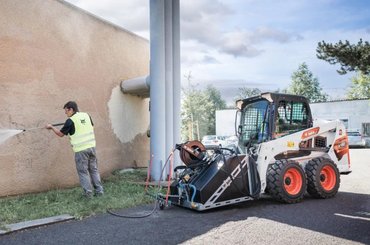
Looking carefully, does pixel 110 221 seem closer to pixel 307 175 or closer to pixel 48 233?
pixel 48 233

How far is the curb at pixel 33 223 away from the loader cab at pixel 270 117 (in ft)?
13.5

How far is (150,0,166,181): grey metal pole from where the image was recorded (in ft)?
31.7

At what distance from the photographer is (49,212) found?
630 cm

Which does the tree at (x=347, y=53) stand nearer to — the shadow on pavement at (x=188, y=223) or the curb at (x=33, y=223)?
the shadow on pavement at (x=188, y=223)

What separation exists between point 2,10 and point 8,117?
210 cm

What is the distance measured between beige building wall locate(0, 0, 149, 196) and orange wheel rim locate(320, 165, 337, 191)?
554cm

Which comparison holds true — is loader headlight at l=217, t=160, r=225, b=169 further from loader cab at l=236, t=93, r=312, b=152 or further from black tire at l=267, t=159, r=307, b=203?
loader cab at l=236, t=93, r=312, b=152

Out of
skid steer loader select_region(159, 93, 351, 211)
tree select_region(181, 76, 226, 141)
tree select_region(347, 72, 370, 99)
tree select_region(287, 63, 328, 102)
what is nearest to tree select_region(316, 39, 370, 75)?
skid steer loader select_region(159, 93, 351, 211)

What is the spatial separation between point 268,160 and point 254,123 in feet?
3.75

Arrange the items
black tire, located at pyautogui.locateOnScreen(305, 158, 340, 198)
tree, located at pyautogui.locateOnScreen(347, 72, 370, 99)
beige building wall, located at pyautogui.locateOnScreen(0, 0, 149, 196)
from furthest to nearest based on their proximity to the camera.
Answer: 1. tree, located at pyautogui.locateOnScreen(347, 72, 370, 99)
2. black tire, located at pyautogui.locateOnScreen(305, 158, 340, 198)
3. beige building wall, located at pyautogui.locateOnScreen(0, 0, 149, 196)

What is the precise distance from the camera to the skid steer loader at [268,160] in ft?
22.3

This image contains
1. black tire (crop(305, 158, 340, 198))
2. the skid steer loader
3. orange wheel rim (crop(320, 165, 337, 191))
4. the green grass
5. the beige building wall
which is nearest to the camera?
the green grass

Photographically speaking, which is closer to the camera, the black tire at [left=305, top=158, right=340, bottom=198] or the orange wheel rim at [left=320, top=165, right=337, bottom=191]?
the black tire at [left=305, top=158, right=340, bottom=198]

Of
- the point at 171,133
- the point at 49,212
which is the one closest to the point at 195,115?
the point at 171,133
